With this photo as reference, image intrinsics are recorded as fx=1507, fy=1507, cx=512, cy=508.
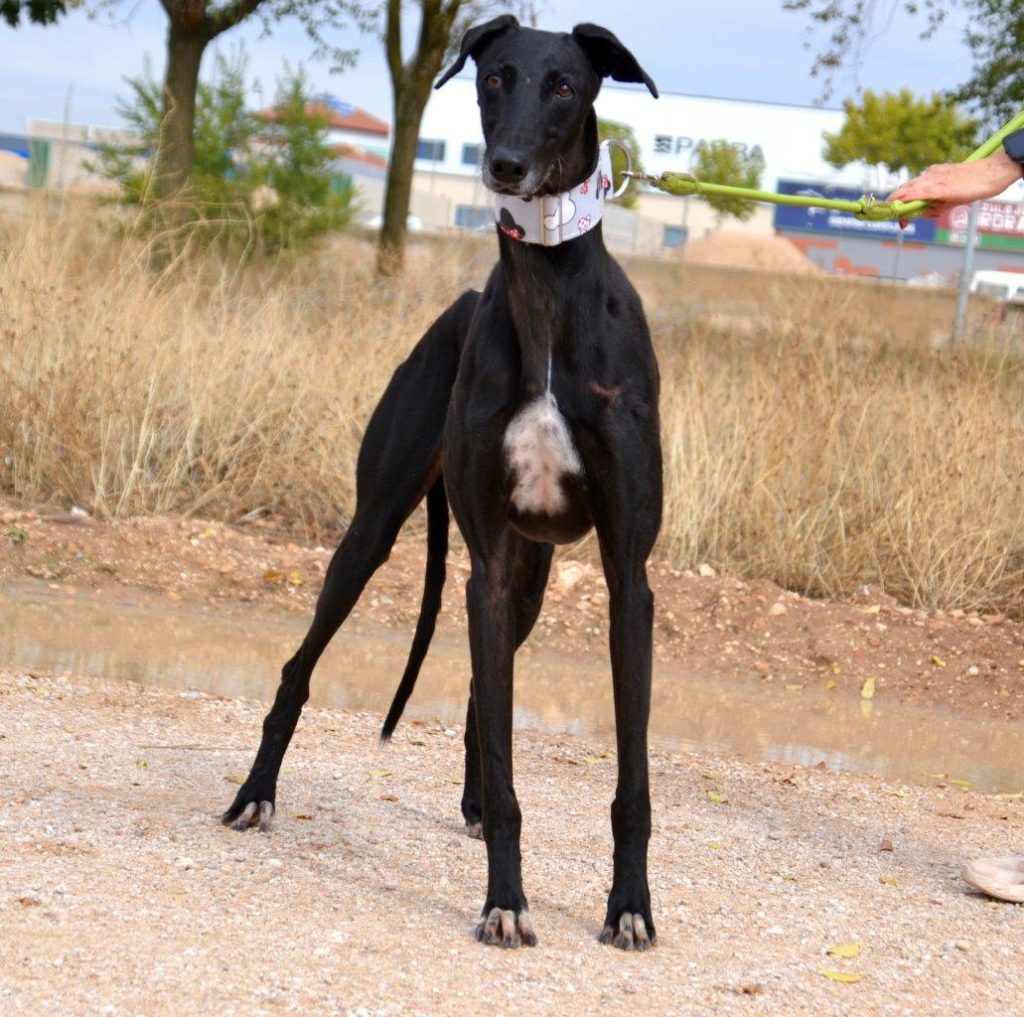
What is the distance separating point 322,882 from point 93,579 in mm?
4233

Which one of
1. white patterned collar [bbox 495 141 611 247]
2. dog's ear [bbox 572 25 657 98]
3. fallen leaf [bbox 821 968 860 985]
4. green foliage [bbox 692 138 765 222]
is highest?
green foliage [bbox 692 138 765 222]

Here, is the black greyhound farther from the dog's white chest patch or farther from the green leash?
the green leash

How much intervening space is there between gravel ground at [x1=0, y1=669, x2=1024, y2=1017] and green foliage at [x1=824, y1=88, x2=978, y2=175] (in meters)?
30.5

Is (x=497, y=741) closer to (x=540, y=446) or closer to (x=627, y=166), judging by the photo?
(x=540, y=446)

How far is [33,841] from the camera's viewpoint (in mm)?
3623

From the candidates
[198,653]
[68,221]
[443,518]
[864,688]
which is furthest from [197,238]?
[443,518]

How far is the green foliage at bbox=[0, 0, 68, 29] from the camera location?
14.9 meters

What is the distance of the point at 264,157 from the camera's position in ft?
70.4

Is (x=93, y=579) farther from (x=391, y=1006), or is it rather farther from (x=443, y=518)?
(x=391, y=1006)

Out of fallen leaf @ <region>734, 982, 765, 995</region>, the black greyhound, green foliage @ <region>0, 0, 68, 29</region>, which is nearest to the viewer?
fallen leaf @ <region>734, 982, 765, 995</region>

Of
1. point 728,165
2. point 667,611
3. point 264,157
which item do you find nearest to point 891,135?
point 728,165

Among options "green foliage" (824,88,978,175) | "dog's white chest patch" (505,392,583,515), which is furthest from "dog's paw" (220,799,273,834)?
"green foliage" (824,88,978,175)

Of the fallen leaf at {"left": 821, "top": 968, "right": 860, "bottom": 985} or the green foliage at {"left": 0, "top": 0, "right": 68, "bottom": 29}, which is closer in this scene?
the fallen leaf at {"left": 821, "top": 968, "right": 860, "bottom": 985}

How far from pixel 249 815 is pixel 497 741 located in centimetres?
104
